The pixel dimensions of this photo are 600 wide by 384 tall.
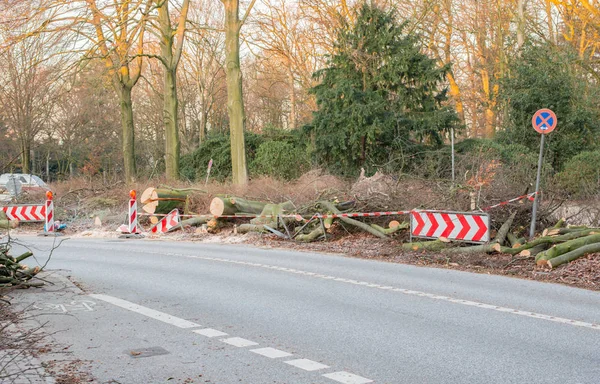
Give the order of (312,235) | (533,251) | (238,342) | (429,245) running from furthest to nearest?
(312,235), (429,245), (533,251), (238,342)

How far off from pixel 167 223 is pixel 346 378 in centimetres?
1665

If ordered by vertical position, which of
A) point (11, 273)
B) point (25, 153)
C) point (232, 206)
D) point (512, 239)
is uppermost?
point (25, 153)

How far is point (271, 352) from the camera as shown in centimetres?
701

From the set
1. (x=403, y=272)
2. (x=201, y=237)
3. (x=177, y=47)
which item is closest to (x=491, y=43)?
(x=177, y=47)

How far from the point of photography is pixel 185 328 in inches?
321

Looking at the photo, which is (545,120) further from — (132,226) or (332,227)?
(132,226)

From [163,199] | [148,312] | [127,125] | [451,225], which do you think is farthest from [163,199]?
[148,312]

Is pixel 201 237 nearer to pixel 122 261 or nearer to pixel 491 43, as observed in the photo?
pixel 122 261

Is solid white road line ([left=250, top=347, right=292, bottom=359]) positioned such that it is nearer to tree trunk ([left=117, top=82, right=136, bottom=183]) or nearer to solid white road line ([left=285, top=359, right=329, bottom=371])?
solid white road line ([left=285, top=359, right=329, bottom=371])

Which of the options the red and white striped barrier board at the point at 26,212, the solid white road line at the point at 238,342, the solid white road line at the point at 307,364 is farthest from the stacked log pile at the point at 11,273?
the red and white striped barrier board at the point at 26,212

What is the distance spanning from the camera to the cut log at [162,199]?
22500 mm

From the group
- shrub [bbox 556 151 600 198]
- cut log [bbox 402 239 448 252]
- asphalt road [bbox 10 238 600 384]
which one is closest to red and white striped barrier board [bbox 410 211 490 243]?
cut log [bbox 402 239 448 252]

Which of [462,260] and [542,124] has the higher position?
Answer: [542,124]

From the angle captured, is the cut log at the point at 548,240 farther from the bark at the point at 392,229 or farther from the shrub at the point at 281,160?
the shrub at the point at 281,160
